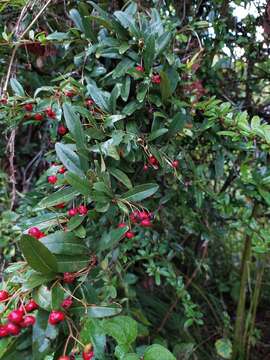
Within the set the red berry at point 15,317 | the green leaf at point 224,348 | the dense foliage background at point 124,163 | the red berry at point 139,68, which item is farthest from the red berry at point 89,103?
the green leaf at point 224,348

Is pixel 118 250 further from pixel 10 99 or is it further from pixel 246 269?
pixel 246 269

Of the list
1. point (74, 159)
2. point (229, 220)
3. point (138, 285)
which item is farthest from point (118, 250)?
point (138, 285)

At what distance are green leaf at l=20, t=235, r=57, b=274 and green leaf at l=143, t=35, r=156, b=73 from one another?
50 cm

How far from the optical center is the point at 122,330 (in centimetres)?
72

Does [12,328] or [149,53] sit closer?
[12,328]

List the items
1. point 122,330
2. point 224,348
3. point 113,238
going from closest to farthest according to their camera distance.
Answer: point 113,238
point 122,330
point 224,348

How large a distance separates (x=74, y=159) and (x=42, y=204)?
0.10 meters

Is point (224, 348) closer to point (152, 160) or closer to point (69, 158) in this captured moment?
point (152, 160)

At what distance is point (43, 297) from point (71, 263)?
2.6 inches

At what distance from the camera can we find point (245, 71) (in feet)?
4.47

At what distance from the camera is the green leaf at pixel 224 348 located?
1368 millimetres

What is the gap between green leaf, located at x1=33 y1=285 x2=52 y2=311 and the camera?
0.51m

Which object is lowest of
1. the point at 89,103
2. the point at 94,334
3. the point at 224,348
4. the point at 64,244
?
the point at 224,348

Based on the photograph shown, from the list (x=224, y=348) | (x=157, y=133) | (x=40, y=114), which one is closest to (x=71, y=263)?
(x=157, y=133)
